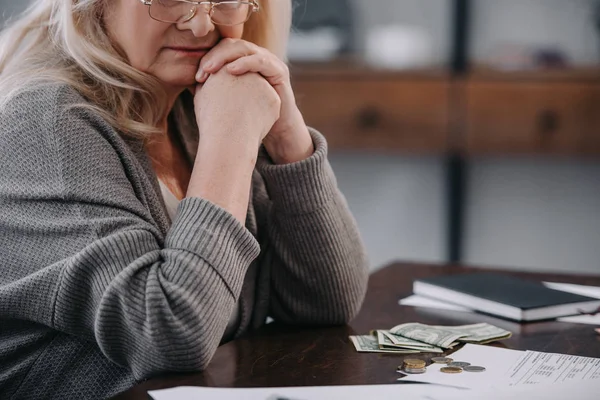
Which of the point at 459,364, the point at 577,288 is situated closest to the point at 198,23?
the point at 459,364

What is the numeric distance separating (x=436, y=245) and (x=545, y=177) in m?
0.51

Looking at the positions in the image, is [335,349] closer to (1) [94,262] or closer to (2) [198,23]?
(1) [94,262]

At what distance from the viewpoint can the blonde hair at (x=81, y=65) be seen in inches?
52.4

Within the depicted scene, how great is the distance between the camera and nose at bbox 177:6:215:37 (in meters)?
1.38

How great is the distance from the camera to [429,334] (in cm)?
129

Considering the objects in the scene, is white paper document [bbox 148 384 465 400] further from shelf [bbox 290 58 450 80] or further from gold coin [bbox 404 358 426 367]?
shelf [bbox 290 58 450 80]

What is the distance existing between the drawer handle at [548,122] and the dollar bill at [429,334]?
205 centimetres

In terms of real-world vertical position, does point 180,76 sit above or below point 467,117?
above

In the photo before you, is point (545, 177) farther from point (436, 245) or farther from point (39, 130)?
point (39, 130)

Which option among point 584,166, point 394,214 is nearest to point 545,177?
point 584,166

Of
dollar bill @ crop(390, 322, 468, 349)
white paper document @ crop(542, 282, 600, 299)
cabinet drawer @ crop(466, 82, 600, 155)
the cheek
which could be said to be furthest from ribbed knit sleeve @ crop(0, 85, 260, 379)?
cabinet drawer @ crop(466, 82, 600, 155)

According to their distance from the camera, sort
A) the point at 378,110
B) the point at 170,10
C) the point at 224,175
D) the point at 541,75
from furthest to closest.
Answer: the point at 378,110 < the point at 541,75 < the point at 170,10 < the point at 224,175

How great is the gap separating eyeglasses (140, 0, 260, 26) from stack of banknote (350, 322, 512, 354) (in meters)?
0.57

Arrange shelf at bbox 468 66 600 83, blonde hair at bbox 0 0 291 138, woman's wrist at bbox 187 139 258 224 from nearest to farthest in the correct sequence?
woman's wrist at bbox 187 139 258 224, blonde hair at bbox 0 0 291 138, shelf at bbox 468 66 600 83
